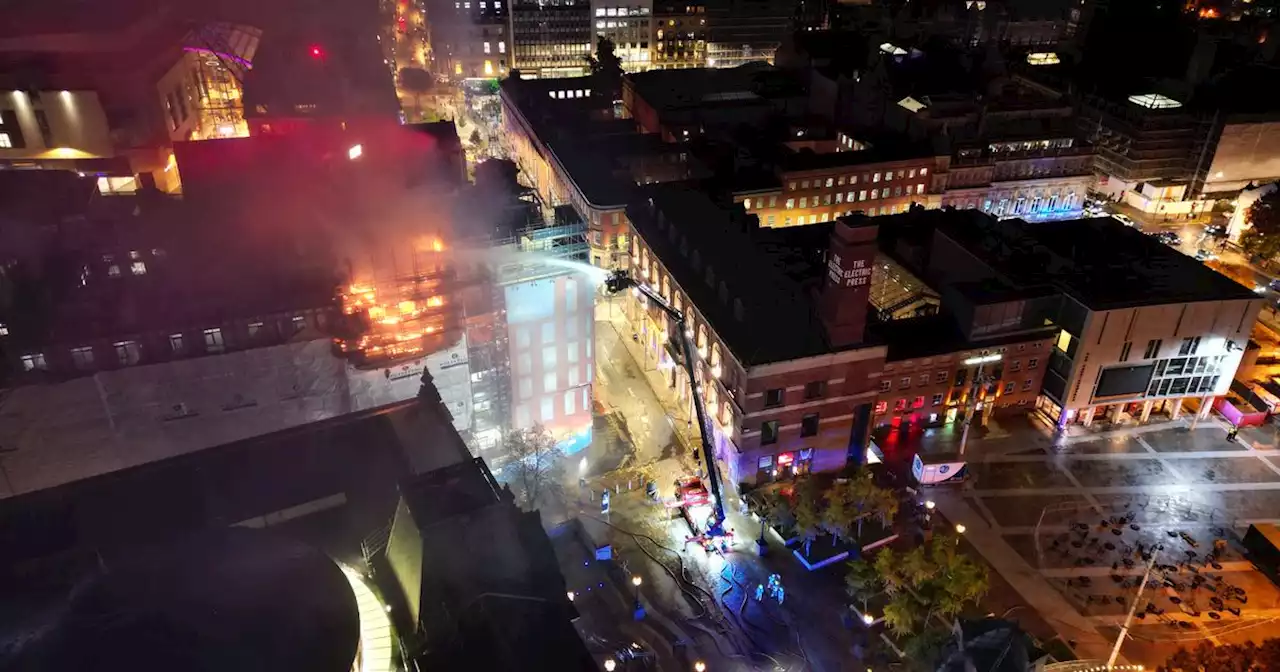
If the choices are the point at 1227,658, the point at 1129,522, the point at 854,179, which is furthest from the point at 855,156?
the point at 1227,658

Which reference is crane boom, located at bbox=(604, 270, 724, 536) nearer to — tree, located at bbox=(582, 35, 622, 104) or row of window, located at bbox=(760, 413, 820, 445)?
row of window, located at bbox=(760, 413, 820, 445)

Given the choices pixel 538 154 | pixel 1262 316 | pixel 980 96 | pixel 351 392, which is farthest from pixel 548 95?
pixel 1262 316

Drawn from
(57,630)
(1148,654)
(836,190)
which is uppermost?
(57,630)

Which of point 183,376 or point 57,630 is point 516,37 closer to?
point 183,376

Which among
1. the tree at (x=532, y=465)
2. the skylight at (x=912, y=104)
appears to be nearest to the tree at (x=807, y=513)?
the tree at (x=532, y=465)

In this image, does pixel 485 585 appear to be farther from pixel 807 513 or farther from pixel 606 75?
pixel 606 75

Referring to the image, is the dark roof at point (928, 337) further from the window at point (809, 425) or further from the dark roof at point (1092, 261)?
the window at point (809, 425)
